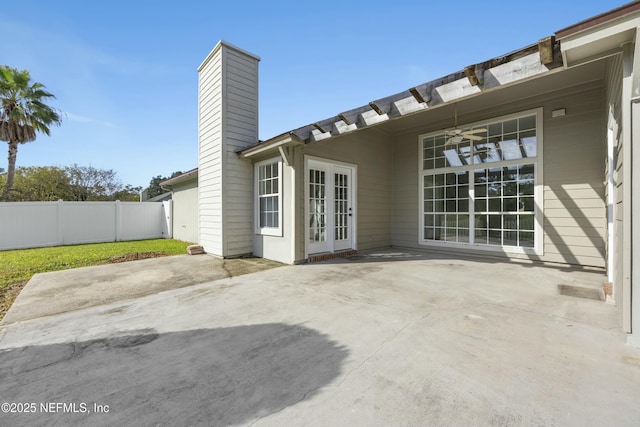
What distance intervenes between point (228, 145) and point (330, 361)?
600 cm

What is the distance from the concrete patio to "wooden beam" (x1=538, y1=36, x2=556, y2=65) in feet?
9.25

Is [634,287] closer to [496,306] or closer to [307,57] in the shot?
[496,306]

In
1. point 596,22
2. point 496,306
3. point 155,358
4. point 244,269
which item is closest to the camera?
point 155,358

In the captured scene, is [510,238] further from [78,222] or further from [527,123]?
[78,222]

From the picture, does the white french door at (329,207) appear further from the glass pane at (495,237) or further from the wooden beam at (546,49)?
the wooden beam at (546,49)

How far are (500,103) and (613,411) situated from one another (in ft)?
21.7

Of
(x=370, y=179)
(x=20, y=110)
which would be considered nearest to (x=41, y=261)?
(x=370, y=179)

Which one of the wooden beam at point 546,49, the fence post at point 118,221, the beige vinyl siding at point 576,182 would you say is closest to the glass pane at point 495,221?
the beige vinyl siding at point 576,182

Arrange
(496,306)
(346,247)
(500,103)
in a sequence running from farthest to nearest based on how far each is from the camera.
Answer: (346,247) < (500,103) < (496,306)

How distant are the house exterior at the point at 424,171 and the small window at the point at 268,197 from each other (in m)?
0.04

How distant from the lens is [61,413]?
1577mm

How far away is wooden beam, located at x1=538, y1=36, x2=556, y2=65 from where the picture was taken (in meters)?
2.72

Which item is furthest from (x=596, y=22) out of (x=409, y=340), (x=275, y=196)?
(x=275, y=196)

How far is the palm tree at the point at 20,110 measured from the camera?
1044 cm
